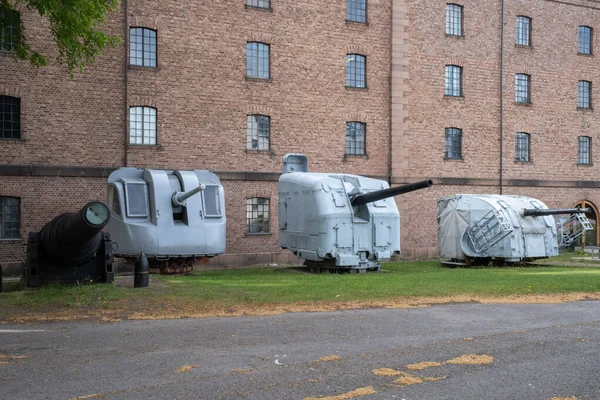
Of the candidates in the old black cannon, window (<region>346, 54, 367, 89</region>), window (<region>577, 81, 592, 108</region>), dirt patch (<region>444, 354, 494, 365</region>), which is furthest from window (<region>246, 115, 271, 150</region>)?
dirt patch (<region>444, 354, 494, 365</region>)

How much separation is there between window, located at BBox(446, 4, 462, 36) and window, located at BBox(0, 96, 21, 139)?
16349 millimetres

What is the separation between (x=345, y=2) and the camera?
27.5 meters

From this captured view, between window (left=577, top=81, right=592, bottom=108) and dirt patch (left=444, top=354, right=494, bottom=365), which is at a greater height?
window (left=577, top=81, right=592, bottom=108)

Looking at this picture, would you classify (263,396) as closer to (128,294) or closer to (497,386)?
(497,386)

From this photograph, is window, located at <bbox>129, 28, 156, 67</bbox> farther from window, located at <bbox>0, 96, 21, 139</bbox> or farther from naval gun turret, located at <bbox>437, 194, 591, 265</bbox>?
naval gun turret, located at <bbox>437, 194, 591, 265</bbox>

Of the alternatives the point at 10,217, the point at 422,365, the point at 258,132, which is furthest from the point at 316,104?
the point at 422,365

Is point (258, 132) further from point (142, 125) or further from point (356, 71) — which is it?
point (356, 71)

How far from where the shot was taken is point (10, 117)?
72.9 feet

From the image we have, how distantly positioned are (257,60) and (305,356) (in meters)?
18.9

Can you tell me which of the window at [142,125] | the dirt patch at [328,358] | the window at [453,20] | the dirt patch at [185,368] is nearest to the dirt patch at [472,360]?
the dirt patch at [328,358]

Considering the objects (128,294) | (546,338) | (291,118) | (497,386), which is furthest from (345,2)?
(497,386)

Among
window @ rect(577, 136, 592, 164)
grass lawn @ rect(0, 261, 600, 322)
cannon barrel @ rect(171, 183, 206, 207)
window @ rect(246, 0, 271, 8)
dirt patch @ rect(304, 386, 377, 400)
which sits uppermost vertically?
window @ rect(246, 0, 271, 8)

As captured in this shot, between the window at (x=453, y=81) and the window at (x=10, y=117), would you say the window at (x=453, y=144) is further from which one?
the window at (x=10, y=117)

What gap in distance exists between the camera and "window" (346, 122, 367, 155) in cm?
2755
